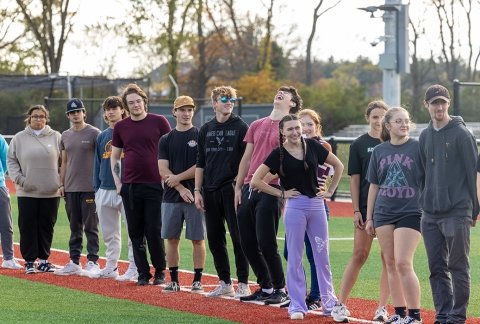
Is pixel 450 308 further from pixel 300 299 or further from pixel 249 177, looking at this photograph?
pixel 249 177

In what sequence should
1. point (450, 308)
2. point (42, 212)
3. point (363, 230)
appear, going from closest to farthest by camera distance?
point (450, 308)
point (363, 230)
point (42, 212)

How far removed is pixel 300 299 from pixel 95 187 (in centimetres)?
441

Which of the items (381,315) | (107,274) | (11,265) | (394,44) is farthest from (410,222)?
(394,44)

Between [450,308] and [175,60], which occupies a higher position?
[175,60]

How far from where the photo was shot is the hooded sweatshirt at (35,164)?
47.8ft

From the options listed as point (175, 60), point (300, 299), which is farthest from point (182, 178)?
point (175, 60)

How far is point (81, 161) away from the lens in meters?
14.3

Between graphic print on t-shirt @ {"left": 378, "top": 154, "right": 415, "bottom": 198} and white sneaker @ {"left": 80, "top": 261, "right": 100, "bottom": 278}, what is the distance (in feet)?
16.9

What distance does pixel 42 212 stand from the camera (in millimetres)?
14734

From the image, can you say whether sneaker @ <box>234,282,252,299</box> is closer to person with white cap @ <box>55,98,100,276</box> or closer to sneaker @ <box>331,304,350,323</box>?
sneaker @ <box>331,304,350,323</box>

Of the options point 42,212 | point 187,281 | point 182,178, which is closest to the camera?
point 182,178

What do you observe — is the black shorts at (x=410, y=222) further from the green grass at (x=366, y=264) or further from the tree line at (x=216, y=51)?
the tree line at (x=216, y=51)

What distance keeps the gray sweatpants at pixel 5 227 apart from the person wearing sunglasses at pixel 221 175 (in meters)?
3.84

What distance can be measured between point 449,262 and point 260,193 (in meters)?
2.31
